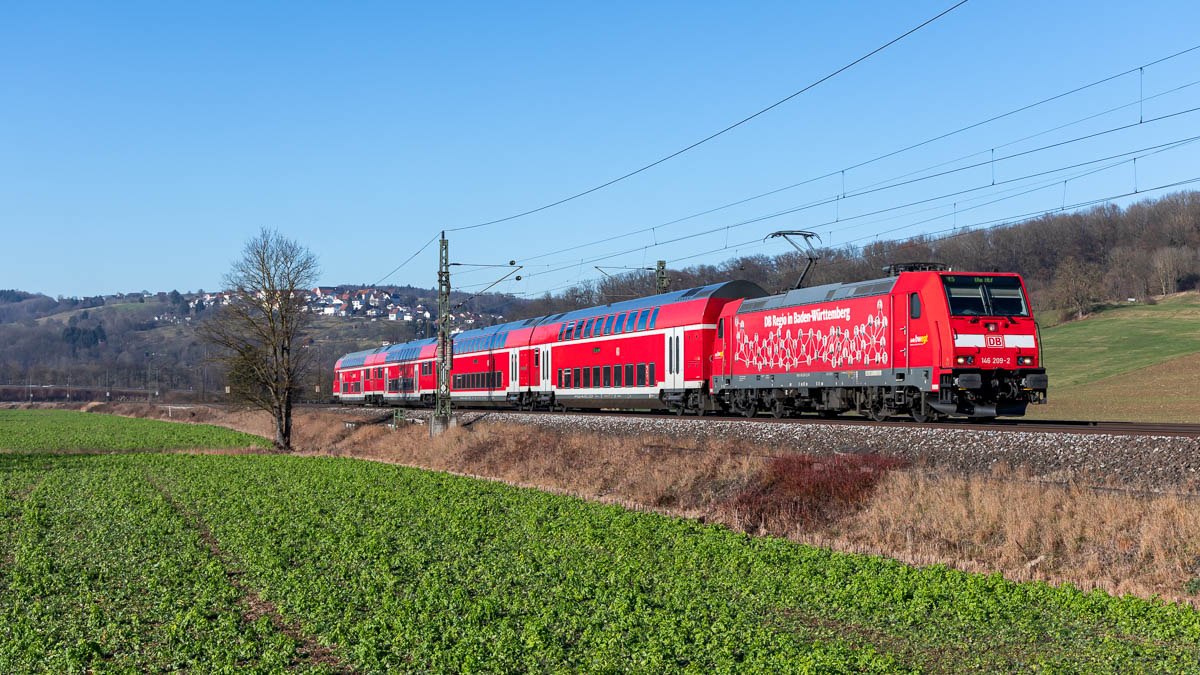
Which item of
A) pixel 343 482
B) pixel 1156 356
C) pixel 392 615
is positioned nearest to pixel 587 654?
pixel 392 615

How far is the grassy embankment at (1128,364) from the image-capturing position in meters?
54.7

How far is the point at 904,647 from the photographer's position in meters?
12.0

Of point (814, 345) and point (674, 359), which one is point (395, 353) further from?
point (814, 345)

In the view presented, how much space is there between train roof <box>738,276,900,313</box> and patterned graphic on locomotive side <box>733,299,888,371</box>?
0.43 meters

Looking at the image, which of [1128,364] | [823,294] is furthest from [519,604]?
[1128,364]

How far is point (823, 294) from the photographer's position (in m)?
32.0

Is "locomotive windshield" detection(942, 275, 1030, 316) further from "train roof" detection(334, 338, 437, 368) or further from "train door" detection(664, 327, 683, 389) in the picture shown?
"train roof" detection(334, 338, 437, 368)

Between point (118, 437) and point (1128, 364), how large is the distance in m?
76.7

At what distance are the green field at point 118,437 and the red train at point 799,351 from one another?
20.9m

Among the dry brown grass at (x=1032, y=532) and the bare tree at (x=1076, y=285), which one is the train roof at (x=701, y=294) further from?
the bare tree at (x=1076, y=285)

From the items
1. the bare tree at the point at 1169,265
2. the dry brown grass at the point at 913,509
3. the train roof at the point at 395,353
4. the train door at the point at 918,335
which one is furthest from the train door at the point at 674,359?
the bare tree at the point at 1169,265

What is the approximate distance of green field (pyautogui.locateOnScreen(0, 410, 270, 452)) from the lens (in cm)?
5984

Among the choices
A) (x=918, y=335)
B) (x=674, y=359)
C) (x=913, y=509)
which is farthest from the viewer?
(x=674, y=359)

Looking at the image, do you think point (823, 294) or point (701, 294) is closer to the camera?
point (823, 294)
